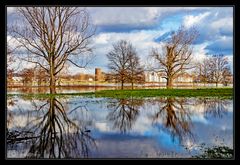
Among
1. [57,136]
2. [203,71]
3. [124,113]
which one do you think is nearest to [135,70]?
[124,113]

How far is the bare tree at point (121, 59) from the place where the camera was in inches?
151

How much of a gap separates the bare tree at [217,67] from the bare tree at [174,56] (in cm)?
29

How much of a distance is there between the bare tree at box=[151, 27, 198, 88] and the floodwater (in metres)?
0.36

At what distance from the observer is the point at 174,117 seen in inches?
150

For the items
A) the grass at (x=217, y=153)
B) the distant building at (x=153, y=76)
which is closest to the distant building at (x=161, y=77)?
the distant building at (x=153, y=76)

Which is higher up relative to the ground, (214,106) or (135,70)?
(135,70)

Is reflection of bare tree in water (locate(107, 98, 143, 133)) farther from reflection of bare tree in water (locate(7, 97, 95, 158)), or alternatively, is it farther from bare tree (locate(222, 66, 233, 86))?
bare tree (locate(222, 66, 233, 86))

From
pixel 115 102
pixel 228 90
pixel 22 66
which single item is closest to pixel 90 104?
pixel 115 102

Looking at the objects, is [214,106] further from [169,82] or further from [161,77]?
[161,77]

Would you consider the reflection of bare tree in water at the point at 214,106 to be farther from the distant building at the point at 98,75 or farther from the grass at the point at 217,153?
the distant building at the point at 98,75

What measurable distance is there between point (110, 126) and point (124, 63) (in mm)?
852
